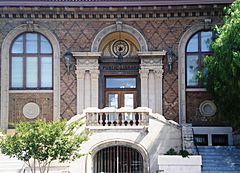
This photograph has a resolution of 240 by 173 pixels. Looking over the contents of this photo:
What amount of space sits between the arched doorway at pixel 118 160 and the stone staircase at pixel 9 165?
3473 mm

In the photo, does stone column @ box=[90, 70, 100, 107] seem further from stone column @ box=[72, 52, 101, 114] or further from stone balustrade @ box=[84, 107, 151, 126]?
stone balustrade @ box=[84, 107, 151, 126]

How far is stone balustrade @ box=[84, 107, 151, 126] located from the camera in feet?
74.7

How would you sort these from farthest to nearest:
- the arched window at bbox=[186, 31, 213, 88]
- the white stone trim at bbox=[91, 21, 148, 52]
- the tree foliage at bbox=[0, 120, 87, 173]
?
the arched window at bbox=[186, 31, 213, 88] < the white stone trim at bbox=[91, 21, 148, 52] < the tree foliage at bbox=[0, 120, 87, 173]

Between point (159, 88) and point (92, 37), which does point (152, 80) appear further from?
point (92, 37)

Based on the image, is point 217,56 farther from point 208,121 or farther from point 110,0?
point 110,0

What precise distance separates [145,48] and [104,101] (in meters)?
3.66

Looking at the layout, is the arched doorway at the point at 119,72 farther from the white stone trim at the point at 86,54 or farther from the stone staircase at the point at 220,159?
the stone staircase at the point at 220,159

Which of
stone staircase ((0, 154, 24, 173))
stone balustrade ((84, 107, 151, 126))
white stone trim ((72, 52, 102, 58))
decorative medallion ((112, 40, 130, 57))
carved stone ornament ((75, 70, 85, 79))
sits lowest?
stone staircase ((0, 154, 24, 173))

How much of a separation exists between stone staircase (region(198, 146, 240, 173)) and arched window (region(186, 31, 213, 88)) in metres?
4.89

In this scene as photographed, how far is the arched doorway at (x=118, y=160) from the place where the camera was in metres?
22.8

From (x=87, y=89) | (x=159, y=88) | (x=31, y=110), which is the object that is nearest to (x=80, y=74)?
(x=87, y=89)

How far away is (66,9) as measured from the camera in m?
26.6

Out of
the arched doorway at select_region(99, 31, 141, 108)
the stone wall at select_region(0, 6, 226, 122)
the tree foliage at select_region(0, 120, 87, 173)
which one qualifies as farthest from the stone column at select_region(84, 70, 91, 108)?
the tree foliage at select_region(0, 120, 87, 173)

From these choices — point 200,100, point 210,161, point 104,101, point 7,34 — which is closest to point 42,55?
point 7,34
